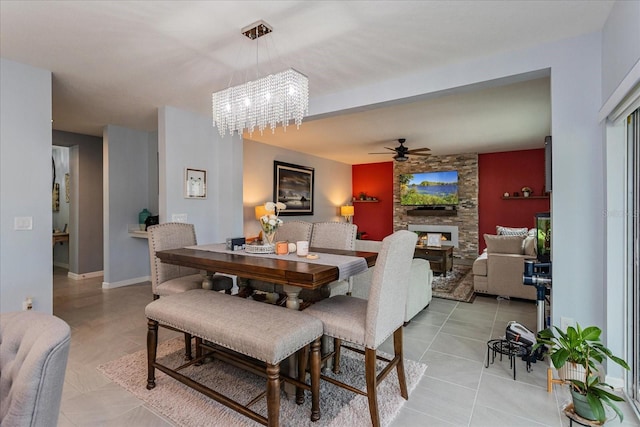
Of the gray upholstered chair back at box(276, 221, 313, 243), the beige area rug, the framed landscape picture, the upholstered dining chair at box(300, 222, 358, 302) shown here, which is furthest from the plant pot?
the framed landscape picture

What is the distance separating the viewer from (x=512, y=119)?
4.60 meters

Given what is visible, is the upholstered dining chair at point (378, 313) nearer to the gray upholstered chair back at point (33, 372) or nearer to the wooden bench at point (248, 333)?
the wooden bench at point (248, 333)

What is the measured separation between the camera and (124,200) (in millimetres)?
5172

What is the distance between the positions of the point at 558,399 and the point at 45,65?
482cm

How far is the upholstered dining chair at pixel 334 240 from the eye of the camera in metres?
2.79

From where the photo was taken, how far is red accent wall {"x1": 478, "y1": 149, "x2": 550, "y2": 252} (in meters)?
6.68

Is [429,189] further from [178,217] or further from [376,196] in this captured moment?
[178,217]

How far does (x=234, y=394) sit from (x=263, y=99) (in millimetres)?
2124

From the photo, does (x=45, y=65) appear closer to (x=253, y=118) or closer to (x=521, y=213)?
(x=253, y=118)

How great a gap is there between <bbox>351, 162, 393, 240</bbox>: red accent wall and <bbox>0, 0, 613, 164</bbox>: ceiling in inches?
177

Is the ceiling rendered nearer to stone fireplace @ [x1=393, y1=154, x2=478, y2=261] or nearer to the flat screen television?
stone fireplace @ [x1=393, y1=154, x2=478, y2=261]

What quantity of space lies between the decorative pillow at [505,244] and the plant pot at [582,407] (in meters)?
2.81

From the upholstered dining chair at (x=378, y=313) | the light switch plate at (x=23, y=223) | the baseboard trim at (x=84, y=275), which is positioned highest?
the light switch plate at (x=23, y=223)

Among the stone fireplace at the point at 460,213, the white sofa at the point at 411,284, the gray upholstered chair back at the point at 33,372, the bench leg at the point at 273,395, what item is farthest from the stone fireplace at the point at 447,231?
the gray upholstered chair back at the point at 33,372
